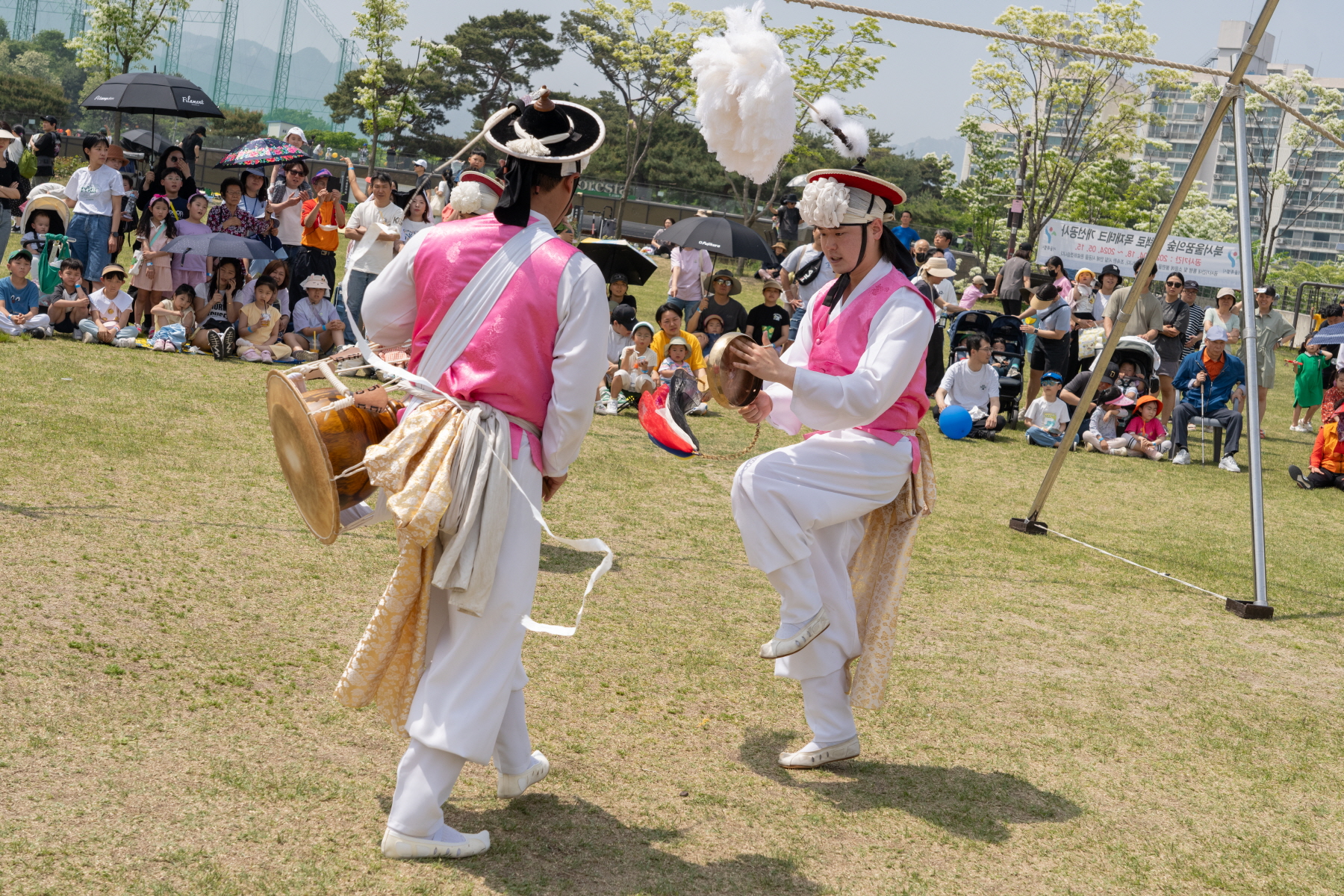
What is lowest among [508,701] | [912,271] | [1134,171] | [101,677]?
[101,677]

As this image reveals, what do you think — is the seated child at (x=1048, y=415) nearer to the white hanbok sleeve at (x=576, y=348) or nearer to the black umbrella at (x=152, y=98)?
the white hanbok sleeve at (x=576, y=348)

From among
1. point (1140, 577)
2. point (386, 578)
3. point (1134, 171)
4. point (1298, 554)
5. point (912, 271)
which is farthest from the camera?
point (1134, 171)

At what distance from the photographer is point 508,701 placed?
10.8ft

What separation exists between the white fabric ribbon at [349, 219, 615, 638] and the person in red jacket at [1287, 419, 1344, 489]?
10.1m

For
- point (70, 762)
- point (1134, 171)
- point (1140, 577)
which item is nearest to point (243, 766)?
point (70, 762)

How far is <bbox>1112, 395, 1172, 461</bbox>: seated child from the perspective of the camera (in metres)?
11.9

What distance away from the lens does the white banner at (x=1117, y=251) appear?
83.8 ft

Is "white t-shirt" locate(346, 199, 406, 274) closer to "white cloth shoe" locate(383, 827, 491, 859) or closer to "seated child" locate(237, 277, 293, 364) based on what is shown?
"seated child" locate(237, 277, 293, 364)

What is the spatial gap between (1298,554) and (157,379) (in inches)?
348

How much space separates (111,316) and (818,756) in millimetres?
9493

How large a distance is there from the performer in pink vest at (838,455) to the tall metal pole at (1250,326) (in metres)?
3.09

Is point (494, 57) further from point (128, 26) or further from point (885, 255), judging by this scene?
point (885, 255)

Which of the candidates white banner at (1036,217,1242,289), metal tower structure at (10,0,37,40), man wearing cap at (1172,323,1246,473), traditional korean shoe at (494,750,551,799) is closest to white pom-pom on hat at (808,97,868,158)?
traditional korean shoe at (494,750,551,799)

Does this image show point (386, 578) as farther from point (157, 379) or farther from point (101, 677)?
point (157, 379)
